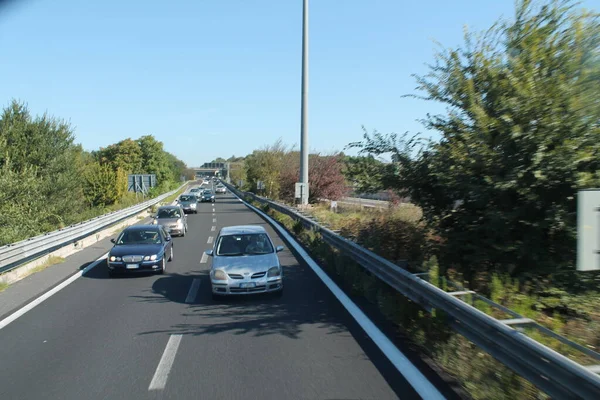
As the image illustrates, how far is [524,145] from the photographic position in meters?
6.86

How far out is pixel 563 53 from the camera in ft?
23.2

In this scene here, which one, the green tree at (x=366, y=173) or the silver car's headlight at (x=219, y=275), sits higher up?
the green tree at (x=366, y=173)

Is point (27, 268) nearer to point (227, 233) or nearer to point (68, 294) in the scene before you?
point (68, 294)

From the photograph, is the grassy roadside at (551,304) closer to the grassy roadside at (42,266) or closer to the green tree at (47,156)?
the grassy roadside at (42,266)

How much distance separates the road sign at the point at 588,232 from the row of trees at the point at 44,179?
867 inches

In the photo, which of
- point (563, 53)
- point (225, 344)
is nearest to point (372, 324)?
point (225, 344)

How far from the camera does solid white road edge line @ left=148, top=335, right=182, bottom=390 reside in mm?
5512

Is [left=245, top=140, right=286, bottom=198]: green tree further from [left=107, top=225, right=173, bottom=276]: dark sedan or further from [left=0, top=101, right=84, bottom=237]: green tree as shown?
[left=107, top=225, right=173, bottom=276]: dark sedan

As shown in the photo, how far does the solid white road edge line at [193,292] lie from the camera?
9859 mm

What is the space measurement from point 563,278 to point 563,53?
313 cm

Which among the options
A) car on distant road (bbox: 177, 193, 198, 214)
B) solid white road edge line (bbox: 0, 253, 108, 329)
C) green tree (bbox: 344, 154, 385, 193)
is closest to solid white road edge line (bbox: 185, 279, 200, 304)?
solid white road edge line (bbox: 0, 253, 108, 329)

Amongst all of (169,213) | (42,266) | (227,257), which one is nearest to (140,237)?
(42,266)

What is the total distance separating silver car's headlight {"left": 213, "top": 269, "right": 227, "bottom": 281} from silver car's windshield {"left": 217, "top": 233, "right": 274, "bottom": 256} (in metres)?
1.06

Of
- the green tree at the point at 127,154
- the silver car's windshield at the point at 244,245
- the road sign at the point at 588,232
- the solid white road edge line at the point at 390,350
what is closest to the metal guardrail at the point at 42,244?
the silver car's windshield at the point at 244,245
